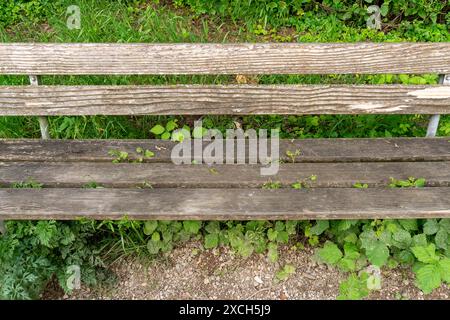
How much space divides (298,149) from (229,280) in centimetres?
80

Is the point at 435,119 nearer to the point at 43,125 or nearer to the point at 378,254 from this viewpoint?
the point at 378,254

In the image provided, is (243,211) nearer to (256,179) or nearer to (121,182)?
(256,179)

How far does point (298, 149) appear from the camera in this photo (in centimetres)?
263

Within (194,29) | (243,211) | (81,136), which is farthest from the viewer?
(194,29)

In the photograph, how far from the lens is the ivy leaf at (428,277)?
2293 millimetres

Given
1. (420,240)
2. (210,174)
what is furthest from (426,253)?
(210,174)

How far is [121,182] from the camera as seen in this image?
2.38 m

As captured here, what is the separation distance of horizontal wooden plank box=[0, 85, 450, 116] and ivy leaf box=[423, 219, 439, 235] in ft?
2.08

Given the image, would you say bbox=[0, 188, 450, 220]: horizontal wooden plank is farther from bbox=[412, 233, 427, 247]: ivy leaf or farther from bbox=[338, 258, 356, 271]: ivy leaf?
bbox=[338, 258, 356, 271]: ivy leaf

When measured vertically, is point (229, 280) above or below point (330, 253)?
below

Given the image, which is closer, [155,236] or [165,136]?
[155,236]
